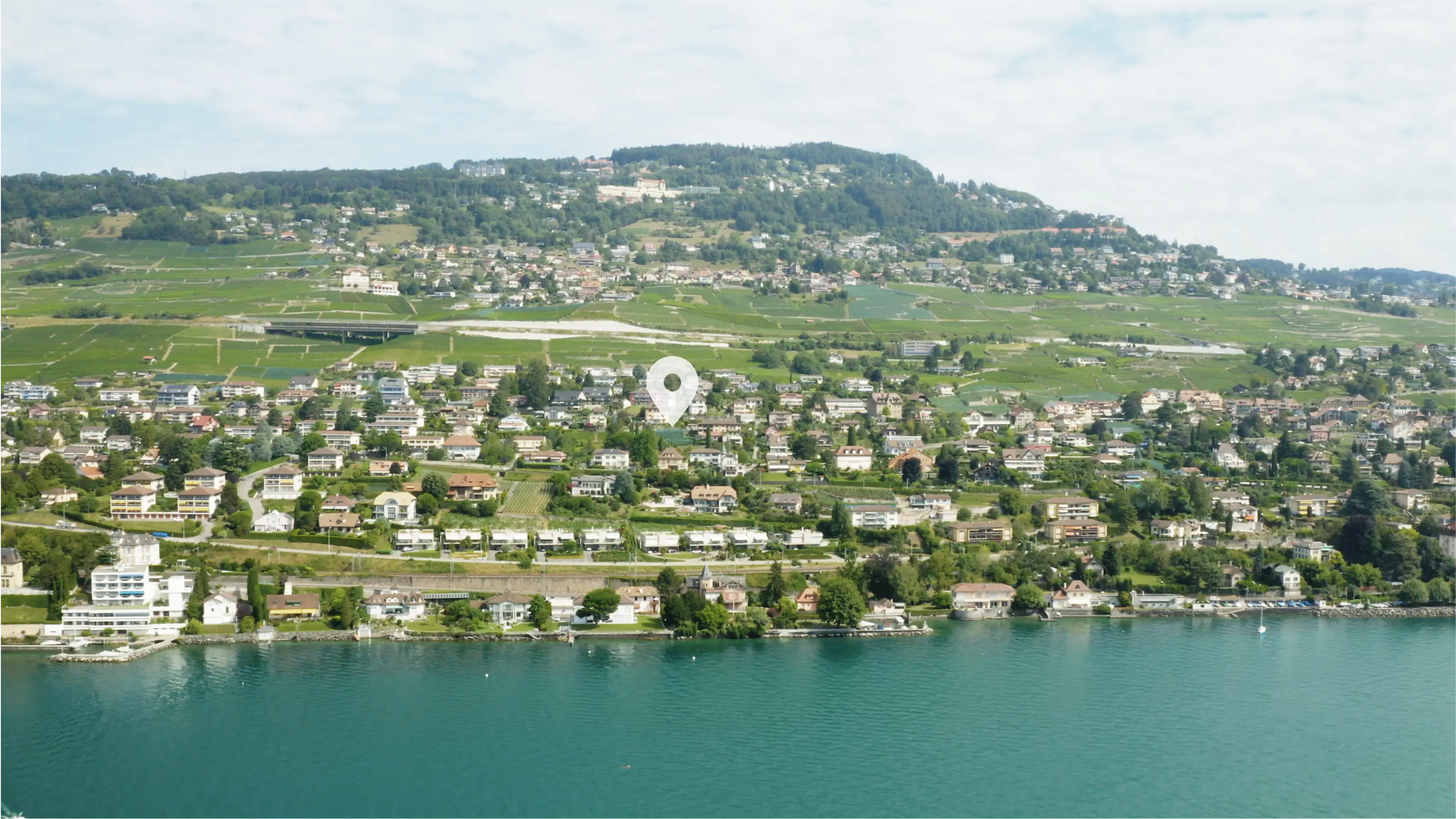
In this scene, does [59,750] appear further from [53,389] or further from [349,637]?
[53,389]

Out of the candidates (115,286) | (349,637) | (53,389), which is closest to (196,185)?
(115,286)

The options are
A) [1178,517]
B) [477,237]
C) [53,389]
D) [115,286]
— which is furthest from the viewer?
[477,237]

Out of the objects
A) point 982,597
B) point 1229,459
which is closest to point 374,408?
point 982,597

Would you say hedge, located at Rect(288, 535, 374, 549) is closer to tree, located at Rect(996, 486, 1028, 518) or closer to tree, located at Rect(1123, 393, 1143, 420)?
tree, located at Rect(996, 486, 1028, 518)

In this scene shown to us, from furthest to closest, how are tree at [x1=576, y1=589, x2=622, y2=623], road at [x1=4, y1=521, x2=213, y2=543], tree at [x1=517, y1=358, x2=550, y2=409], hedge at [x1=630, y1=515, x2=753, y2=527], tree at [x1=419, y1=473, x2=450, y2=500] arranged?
tree at [x1=517, y1=358, x2=550, y2=409] < tree at [x1=419, y1=473, x2=450, y2=500] < hedge at [x1=630, y1=515, x2=753, y2=527] < road at [x1=4, y1=521, x2=213, y2=543] < tree at [x1=576, y1=589, x2=622, y2=623]

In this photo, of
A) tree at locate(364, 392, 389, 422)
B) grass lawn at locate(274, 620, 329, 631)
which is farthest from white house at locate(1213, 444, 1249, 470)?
grass lawn at locate(274, 620, 329, 631)

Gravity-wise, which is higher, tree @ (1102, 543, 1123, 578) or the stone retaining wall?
tree @ (1102, 543, 1123, 578)
